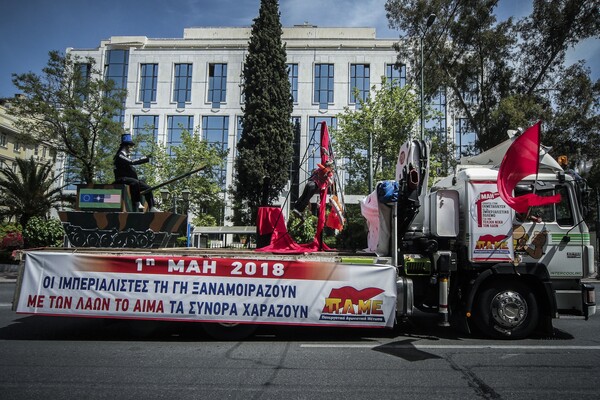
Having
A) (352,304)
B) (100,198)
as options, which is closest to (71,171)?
(100,198)

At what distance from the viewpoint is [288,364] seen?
5.52 metres

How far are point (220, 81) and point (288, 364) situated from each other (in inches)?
1618

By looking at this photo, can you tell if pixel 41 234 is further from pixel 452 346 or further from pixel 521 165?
pixel 521 165

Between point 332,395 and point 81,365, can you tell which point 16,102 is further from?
point 332,395

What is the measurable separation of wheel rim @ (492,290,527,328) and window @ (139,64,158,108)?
42.5 m

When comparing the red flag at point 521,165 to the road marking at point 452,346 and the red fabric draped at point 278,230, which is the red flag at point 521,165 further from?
the red fabric draped at point 278,230

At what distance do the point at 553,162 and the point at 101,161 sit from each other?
22121 mm

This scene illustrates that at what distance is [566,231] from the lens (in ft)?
23.0

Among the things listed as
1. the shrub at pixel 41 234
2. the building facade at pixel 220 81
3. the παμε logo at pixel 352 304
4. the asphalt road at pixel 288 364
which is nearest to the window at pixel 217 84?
the building facade at pixel 220 81

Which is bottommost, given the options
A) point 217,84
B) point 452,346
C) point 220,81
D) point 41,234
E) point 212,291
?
point 452,346

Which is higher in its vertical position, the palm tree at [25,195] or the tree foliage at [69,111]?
the tree foliage at [69,111]

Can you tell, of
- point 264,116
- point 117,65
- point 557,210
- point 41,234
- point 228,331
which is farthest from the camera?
point 117,65

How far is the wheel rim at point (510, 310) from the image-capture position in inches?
268

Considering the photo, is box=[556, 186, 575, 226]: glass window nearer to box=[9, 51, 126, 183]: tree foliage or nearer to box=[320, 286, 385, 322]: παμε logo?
box=[320, 286, 385, 322]: παμε logo
